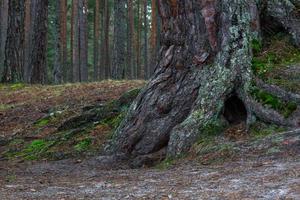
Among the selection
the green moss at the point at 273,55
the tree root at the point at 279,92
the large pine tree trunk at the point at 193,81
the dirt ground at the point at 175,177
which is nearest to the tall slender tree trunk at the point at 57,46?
the dirt ground at the point at 175,177

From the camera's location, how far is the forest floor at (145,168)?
4.46 metres

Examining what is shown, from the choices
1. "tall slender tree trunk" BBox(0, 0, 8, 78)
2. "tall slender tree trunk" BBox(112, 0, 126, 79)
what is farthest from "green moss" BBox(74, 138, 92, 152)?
"tall slender tree trunk" BBox(0, 0, 8, 78)

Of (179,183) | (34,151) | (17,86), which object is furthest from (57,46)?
(179,183)

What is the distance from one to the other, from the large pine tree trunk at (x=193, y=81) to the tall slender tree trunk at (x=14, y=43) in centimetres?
884

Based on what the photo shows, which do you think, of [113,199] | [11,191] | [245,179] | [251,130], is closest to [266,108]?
[251,130]

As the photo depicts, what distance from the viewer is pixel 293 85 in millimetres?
6469

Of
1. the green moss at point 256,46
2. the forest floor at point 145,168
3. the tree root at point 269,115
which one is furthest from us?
the green moss at point 256,46

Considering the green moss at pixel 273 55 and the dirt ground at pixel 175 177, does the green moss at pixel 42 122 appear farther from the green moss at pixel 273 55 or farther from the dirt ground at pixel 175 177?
the green moss at pixel 273 55

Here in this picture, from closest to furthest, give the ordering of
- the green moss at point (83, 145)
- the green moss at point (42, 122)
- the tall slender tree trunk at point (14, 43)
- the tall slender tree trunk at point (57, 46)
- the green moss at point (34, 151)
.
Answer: the green moss at point (83, 145) → the green moss at point (34, 151) → the green moss at point (42, 122) → the tall slender tree trunk at point (14, 43) → the tall slender tree trunk at point (57, 46)

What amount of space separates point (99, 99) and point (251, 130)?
5191 mm

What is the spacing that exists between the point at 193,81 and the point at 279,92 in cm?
117

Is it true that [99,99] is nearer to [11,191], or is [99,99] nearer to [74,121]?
[74,121]

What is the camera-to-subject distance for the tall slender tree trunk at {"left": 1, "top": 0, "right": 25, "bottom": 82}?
15.5 meters

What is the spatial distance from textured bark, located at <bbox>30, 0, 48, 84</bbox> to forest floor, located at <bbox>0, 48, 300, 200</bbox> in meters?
5.47
